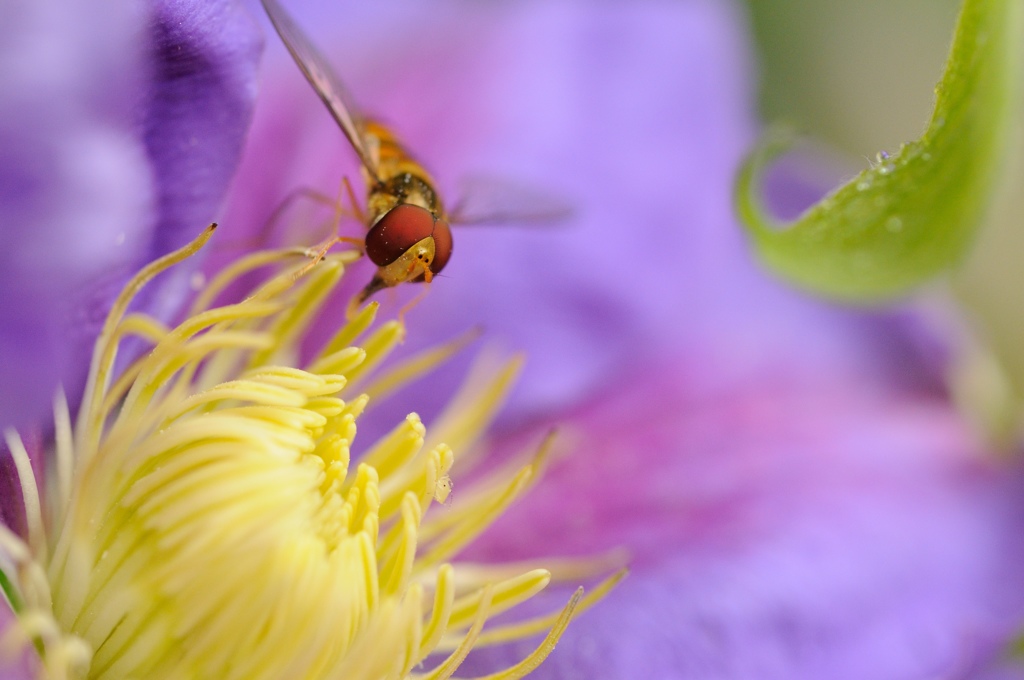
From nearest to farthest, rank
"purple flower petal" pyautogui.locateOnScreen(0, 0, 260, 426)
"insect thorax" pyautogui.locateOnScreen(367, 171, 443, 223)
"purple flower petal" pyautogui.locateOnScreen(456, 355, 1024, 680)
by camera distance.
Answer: "purple flower petal" pyautogui.locateOnScreen(0, 0, 260, 426), "insect thorax" pyautogui.locateOnScreen(367, 171, 443, 223), "purple flower petal" pyautogui.locateOnScreen(456, 355, 1024, 680)

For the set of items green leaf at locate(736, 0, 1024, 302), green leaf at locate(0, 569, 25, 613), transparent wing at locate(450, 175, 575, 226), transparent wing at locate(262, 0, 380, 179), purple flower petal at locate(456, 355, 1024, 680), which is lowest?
purple flower petal at locate(456, 355, 1024, 680)

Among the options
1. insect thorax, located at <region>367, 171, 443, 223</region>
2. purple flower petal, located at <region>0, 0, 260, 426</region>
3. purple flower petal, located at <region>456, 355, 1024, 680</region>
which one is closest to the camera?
purple flower petal, located at <region>0, 0, 260, 426</region>

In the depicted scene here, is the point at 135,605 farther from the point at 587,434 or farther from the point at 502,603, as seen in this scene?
the point at 587,434

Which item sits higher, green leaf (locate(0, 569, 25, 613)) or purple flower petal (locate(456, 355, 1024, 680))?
green leaf (locate(0, 569, 25, 613))

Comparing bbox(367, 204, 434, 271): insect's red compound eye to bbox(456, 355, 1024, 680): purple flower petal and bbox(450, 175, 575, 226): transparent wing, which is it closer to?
bbox(450, 175, 575, 226): transparent wing

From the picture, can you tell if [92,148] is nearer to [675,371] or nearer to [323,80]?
[323,80]

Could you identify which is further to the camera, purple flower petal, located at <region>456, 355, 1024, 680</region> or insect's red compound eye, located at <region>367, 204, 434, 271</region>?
purple flower petal, located at <region>456, 355, 1024, 680</region>

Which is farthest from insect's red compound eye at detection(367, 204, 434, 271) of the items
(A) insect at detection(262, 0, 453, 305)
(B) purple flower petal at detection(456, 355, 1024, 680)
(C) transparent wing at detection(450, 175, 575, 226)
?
(B) purple flower petal at detection(456, 355, 1024, 680)

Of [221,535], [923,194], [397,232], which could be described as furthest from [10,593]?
[923,194]
